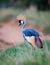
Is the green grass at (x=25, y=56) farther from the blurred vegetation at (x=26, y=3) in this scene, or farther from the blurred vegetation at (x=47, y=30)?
the blurred vegetation at (x=26, y=3)

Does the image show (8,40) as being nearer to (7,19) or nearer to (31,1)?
(7,19)

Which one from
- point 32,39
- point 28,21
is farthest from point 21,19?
point 32,39

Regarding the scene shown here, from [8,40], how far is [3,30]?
80 mm

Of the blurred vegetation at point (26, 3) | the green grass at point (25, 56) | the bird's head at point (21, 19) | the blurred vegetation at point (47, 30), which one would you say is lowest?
the green grass at point (25, 56)

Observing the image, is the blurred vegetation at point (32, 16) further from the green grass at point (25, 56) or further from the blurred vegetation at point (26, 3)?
the green grass at point (25, 56)

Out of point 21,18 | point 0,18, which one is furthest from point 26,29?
point 0,18

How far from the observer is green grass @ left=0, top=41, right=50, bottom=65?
163cm

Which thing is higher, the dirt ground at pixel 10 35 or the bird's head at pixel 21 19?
the bird's head at pixel 21 19

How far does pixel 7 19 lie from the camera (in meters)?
1.71

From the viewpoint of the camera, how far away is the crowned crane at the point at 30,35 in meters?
1.68

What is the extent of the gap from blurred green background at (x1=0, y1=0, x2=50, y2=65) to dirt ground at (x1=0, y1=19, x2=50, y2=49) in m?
0.03

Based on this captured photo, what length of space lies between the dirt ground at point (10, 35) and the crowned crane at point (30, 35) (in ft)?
0.10

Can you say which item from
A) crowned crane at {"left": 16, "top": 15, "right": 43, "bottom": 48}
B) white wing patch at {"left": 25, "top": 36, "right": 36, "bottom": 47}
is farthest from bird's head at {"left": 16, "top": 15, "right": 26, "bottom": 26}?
white wing patch at {"left": 25, "top": 36, "right": 36, "bottom": 47}

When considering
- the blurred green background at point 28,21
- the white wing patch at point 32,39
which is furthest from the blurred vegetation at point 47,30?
the white wing patch at point 32,39
